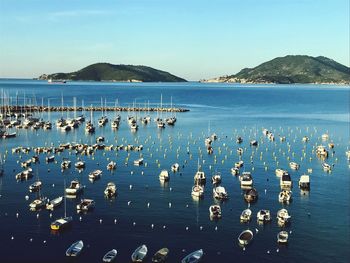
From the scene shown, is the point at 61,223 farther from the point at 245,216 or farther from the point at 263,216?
the point at 263,216

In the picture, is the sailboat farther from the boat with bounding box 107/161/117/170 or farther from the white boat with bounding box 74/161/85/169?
the white boat with bounding box 74/161/85/169

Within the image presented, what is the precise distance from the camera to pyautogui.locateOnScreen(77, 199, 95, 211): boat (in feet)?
276

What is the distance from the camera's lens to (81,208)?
84.1 m

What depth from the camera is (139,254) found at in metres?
64.5

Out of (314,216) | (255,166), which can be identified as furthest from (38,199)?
(255,166)

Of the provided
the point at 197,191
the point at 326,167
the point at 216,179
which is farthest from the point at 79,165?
the point at 326,167

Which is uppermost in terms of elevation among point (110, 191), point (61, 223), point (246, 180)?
point (246, 180)

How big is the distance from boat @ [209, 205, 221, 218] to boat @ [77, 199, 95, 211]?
21782 millimetres

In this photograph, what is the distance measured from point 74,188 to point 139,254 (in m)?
34.9

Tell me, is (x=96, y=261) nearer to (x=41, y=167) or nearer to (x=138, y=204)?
(x=138, y=204)

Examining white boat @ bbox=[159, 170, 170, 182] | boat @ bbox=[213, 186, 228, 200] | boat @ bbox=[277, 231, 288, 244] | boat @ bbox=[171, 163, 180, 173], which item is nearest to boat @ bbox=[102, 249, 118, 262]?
boat @ bbox=[277, 231, 288, 244]

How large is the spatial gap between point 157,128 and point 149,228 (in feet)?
399

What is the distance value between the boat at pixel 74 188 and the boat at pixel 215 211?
28.6 meters

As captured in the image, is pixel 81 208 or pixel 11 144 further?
pixel 11 144
